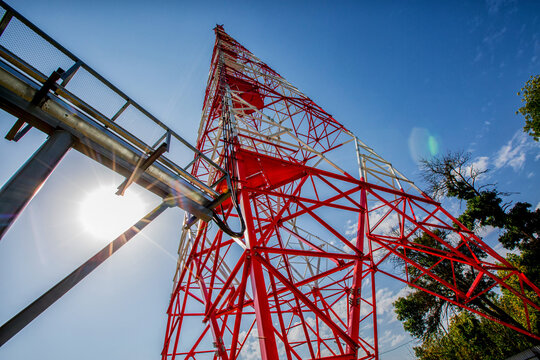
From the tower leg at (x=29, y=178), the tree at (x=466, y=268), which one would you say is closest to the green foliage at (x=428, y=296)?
the tree at (x=466, y=268)

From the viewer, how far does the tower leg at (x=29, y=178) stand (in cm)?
192

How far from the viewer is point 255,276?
314cm

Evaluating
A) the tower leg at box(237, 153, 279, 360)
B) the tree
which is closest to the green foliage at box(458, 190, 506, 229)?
the tree

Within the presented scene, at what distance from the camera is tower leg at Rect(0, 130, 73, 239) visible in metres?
1.92

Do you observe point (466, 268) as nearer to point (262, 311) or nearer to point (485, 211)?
point (485, 211)

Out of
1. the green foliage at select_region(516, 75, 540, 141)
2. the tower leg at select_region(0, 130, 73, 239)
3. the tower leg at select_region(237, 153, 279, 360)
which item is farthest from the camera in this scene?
the green foliage at select_region(516, 75, 540, 141)

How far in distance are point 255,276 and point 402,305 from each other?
18047 millimetres

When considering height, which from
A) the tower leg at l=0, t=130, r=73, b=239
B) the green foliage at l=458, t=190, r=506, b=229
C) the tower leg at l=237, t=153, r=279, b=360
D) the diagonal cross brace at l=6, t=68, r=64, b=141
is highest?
the green foliage at l=458, t=190, r=506, b=229

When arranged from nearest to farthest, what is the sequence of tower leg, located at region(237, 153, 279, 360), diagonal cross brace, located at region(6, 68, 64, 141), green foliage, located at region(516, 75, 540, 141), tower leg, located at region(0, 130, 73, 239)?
tower leg, located at region(0, 130, 73, 239), diagonal cross brace, located at region(6, 68, 64, 141), tower leg, located at region(237, 153, 279, 360), green foliage, located at region(516, 75, 540, 141)

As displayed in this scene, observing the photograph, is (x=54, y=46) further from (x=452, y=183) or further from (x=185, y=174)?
(x=452, y=183)

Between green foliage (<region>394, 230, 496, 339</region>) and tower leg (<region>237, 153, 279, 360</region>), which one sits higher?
green foliage (<region>394, 230, 496, 339</region>)

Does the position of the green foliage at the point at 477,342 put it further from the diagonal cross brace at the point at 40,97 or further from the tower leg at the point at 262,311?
the diagonal cross brace at the point at 40,97

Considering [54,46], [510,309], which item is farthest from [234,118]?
[510,309]

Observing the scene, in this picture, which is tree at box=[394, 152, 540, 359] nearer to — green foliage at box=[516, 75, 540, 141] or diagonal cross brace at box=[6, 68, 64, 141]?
green foliage at box=[516, 75, 540, 141]
